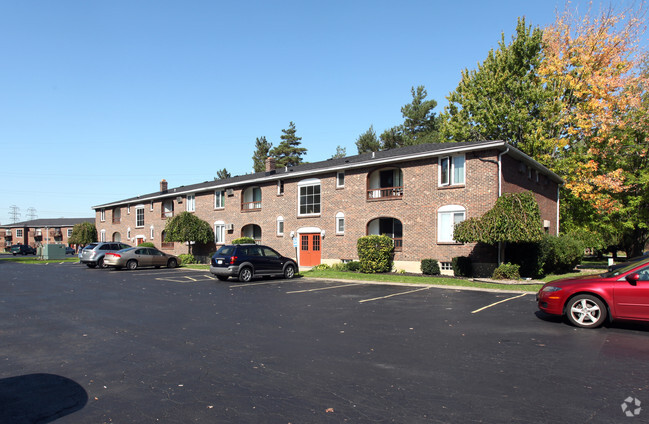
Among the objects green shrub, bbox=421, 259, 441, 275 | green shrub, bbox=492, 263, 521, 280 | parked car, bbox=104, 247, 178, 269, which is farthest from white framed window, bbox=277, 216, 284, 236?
green shrub, bbox=492, 263, 521, 280

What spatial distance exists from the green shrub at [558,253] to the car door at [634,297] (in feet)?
41.1

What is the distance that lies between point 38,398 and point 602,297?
370 inches

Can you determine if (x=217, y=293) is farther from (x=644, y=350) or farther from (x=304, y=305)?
(x=644, y=350)

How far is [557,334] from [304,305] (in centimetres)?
600

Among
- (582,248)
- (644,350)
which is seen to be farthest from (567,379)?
(582,248)

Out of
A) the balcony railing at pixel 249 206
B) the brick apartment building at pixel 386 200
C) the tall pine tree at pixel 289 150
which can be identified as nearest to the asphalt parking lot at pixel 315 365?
the brick apartment building at pixel 386 200

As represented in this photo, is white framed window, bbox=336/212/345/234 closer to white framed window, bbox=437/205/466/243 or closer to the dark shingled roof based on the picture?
white framed window, bbox=437/205/466/243

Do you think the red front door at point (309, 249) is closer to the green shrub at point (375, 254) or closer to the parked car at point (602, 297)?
the green shrub at point (375, 254)

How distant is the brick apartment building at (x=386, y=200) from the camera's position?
64.8 feet

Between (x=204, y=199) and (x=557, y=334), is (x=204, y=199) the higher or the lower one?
the higher one

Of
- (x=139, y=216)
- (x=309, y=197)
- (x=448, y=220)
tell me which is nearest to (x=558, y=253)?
(x=448, y=220)

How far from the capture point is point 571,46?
2884cm

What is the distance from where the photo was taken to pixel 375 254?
21203 millimetres

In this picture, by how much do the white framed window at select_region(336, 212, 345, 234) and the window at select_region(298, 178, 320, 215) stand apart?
1.85 metres
